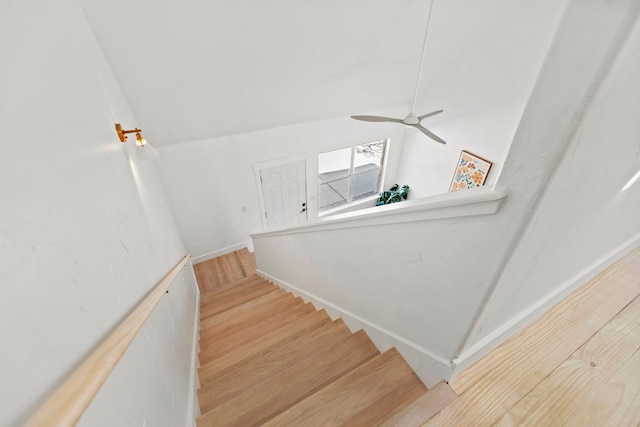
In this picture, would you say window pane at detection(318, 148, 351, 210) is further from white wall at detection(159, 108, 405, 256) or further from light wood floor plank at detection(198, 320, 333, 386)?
light wood floor plank at detection(198, 320, 333, 386)

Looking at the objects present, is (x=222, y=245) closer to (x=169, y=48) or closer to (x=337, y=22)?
(x=169, y=48)

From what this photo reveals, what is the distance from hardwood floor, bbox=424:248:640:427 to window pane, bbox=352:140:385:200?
4981mm

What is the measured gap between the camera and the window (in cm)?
667

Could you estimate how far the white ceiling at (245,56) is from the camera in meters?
2.17

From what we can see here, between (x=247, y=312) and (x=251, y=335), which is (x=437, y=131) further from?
(x=251, y=335)

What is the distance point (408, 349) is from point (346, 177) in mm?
6974

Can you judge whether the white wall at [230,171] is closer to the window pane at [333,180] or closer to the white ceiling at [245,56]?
the white ceiling at [245,56]

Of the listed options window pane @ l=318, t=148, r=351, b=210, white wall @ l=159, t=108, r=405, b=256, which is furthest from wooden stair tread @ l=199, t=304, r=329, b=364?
window pane @ l=318, t=148, r=351, b=210

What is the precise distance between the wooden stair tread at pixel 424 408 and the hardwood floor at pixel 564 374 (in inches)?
0.8

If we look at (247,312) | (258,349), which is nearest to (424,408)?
(258,349)

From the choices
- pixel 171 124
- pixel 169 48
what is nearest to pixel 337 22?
pixel 169 48

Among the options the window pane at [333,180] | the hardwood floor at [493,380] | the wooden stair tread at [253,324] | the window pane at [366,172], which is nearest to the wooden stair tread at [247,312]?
the wooden stair tread at [253,324]

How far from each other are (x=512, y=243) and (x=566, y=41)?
478mm

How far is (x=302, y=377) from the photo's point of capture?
1542 millimetres
